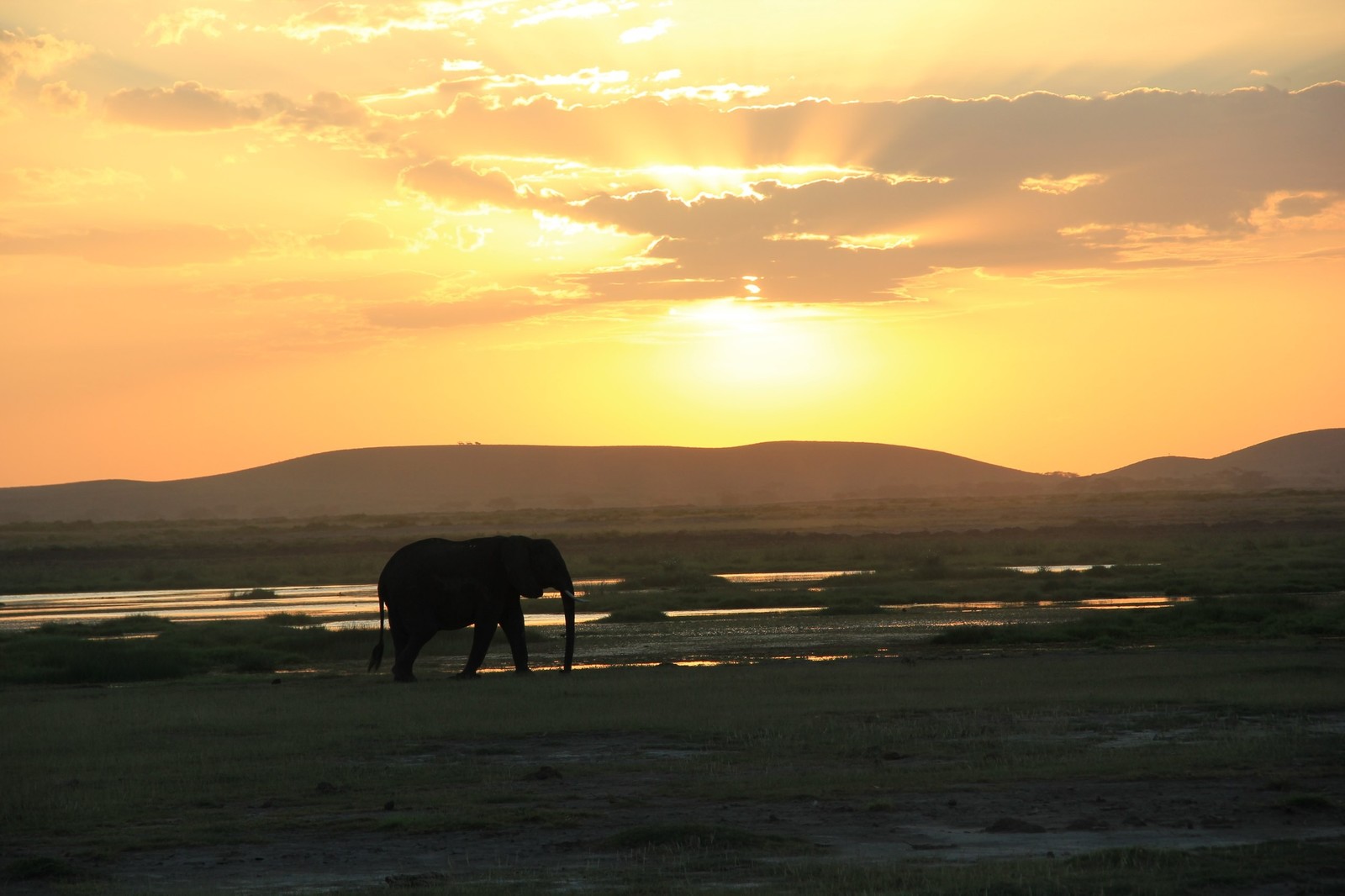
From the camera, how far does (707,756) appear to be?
16844 millimetres

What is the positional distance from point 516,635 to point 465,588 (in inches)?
47.2

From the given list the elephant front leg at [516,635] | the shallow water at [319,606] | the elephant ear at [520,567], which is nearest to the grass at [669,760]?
the elephant front leg at [516,635]

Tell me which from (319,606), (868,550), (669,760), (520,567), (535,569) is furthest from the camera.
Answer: (868,550)

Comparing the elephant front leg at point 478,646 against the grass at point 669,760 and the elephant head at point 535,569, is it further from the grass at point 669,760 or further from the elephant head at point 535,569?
the elephant head at point 535,569

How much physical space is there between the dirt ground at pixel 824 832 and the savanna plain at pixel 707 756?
0.04 metres

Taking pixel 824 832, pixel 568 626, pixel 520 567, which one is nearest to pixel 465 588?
pixel 520 567

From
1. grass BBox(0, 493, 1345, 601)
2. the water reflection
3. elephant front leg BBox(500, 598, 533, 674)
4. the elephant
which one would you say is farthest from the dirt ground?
the water reflection

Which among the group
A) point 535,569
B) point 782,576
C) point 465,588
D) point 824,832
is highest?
point 535,569

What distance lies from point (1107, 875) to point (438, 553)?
18.2 meters

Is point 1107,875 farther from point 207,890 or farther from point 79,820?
point 79,820

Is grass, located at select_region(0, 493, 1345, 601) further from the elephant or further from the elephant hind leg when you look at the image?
the elephant hind leg

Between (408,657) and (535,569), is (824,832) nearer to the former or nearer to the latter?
(408,657)

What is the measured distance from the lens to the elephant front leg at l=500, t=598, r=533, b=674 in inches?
1059

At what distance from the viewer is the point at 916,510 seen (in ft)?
479
